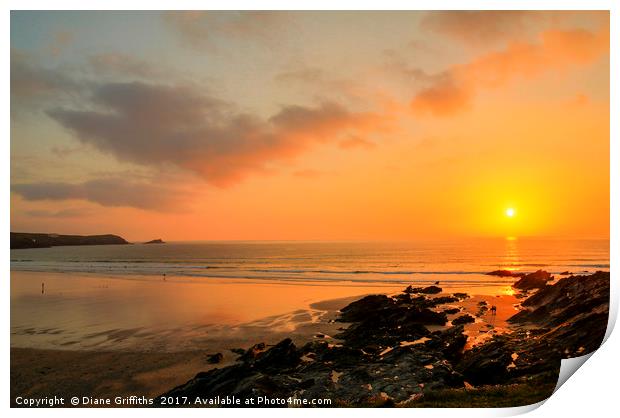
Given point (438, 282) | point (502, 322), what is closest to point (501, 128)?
point (502, 322)

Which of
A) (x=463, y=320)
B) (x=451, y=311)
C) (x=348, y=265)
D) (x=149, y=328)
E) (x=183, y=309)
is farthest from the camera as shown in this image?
(x=348, y=265)

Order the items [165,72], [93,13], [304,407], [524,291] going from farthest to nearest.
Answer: [524,291], [165,72], [93,13], [304,407]

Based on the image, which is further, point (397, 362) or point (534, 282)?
point (534, 282)

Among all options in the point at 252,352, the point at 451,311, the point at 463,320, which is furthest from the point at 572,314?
the point at 252,352

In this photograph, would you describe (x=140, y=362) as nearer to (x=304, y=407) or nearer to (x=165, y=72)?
(x=304, y=407)

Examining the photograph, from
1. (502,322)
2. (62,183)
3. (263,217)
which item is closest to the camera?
(62,183)

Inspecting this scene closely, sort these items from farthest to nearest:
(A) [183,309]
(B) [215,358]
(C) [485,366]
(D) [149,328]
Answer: (A) [183,309] < (D) [149,328] < (B) [215,358] < (C) [485,366]

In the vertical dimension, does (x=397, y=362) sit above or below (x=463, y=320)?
above

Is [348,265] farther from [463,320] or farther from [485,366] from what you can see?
[485,366]

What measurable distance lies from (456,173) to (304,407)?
14349 millimetres

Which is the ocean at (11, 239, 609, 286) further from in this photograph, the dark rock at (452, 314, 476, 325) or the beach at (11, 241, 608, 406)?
Result: the dark rock at (452, 314, 476, 325)

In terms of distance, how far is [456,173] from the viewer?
19812 millimetres

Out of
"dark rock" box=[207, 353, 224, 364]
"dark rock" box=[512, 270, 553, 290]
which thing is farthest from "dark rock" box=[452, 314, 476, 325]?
"dark rock" box=[512, 270, 553, 290]

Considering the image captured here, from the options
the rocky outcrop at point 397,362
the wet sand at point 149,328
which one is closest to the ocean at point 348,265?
the wet sand at point 149,328
